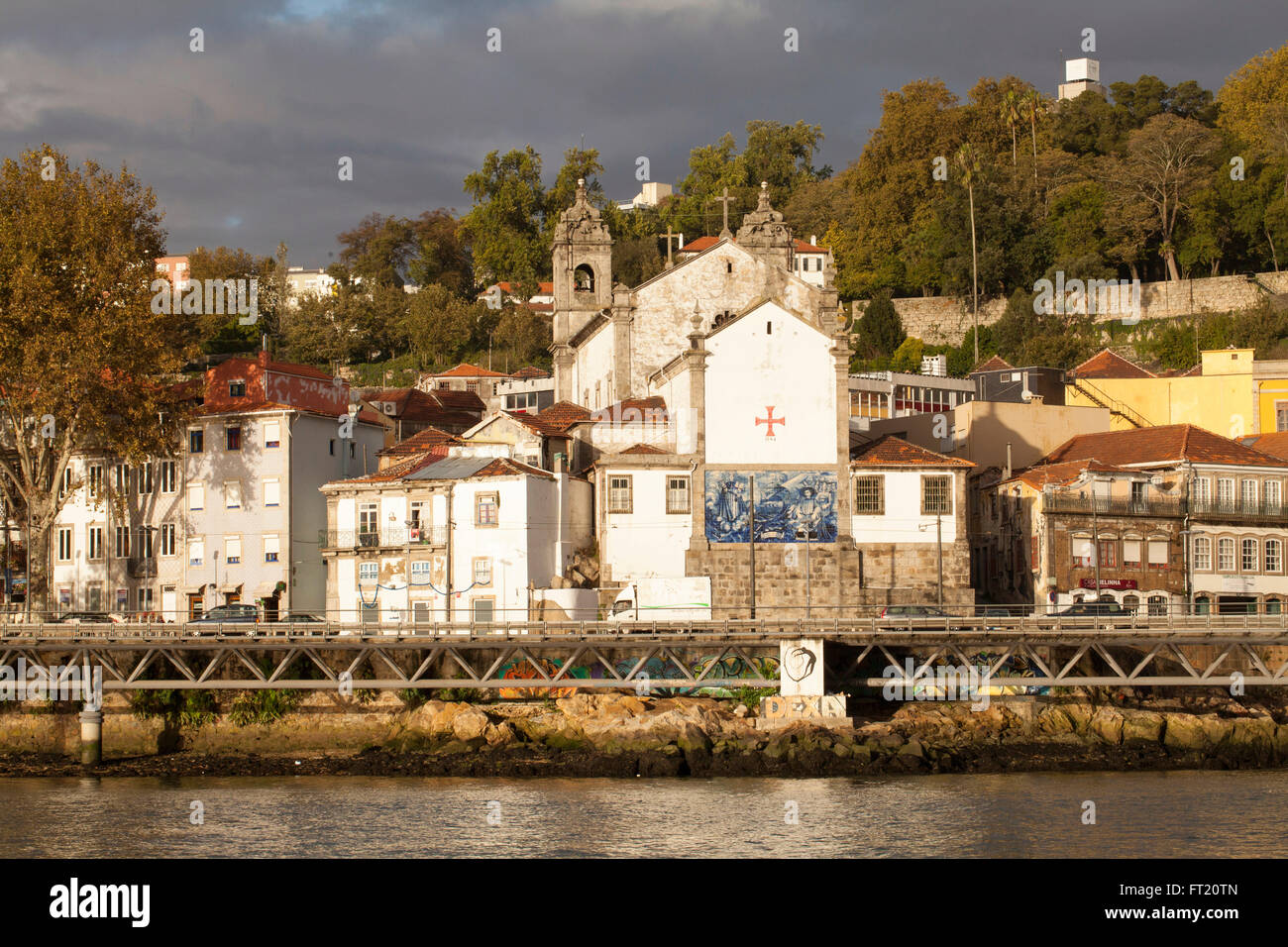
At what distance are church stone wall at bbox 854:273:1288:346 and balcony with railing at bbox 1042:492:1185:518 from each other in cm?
3967

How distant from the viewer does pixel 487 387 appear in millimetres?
102062

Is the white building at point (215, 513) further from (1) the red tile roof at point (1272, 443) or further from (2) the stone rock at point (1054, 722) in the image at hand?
(1) the red tile roof at point (1272, 443)

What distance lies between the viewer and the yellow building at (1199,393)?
7869 cm

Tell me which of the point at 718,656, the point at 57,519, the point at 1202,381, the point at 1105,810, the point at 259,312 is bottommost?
the point at 1105,810

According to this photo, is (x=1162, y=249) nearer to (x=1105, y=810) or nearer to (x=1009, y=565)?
(x=1009, y=565)

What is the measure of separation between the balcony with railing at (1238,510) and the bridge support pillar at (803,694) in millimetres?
21346

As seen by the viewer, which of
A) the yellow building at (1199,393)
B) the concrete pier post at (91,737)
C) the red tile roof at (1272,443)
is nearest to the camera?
the concrete pier post at (91,737)

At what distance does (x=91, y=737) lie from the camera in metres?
48.1

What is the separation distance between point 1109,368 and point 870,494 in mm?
31507

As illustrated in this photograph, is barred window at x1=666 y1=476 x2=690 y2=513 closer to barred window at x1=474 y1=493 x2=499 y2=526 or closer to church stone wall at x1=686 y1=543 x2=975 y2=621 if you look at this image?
church stone wall at x1=686 y1=543 x2=975 y2=621

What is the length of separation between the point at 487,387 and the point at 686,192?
38.1 metres

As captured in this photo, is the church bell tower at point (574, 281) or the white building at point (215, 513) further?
the church bell tower at point (574, 281)

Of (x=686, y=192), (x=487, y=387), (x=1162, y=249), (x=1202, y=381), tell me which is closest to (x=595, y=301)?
(x=487, y=387)

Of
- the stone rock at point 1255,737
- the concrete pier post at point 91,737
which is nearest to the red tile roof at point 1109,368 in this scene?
the stone rock at point 1255,737
